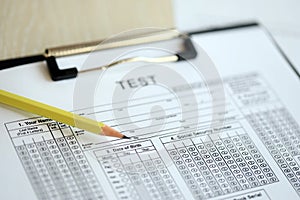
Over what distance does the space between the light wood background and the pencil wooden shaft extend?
9 centimetres

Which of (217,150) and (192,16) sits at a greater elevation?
(192,16)

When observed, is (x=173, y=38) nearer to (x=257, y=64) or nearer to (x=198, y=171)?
(x=257, y=64)

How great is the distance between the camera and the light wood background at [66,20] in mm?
759

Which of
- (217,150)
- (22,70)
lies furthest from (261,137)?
(22,70)

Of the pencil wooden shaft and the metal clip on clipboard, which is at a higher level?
the metal clip on clipboard

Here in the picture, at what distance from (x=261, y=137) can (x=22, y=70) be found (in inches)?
12.2

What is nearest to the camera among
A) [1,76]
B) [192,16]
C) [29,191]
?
[29,191]

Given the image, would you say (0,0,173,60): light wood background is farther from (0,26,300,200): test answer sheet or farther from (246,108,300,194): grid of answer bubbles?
(246,108,300,194): grid of answer bubbles

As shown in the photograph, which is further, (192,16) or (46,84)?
(192,16)

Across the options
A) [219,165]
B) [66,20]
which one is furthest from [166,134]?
[66,20]

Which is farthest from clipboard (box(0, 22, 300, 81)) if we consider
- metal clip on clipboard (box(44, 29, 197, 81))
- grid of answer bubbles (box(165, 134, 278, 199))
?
grid of answer bubbles (box(165, 134, 278, 199))

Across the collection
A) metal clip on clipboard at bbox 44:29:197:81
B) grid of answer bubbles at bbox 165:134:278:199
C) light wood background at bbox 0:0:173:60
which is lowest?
grid of answer bubbles at bbox 165:134:278:199

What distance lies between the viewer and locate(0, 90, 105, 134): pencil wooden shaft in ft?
2.16

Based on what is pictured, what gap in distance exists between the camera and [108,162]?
0.64m
